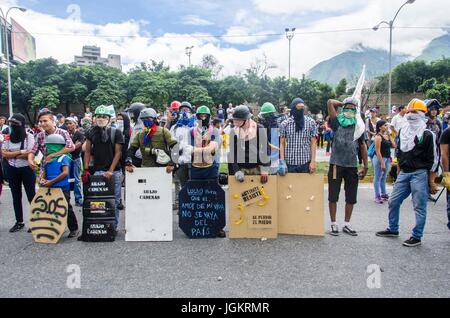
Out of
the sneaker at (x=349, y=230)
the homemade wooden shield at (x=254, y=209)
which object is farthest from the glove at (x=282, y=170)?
the sneaker at (x=349, y=230)

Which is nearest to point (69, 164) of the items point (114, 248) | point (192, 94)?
point (114, 248)

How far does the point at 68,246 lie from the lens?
4.98m

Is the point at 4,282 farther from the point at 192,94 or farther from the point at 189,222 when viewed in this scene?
the point at 192,94

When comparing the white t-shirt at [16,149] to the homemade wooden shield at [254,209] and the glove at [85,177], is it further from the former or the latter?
the homemade wooden shield at [254,209]

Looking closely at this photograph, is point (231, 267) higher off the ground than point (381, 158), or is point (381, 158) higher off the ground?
point (381, 158)

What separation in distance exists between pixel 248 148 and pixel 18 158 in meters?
3.56

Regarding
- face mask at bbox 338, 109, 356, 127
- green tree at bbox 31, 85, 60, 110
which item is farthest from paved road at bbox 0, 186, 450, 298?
green tree at bbox 31, 85, 60, 110

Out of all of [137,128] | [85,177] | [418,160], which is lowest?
[85,177]

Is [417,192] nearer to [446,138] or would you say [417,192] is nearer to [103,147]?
[446,138]

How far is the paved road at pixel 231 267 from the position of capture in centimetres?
359

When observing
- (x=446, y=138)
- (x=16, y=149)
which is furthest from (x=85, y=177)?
(x=446, y=138)

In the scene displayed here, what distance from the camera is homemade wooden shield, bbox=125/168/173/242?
5172mm

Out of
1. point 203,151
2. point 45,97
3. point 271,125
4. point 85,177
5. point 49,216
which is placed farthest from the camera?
point 45,97

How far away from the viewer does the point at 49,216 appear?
16.9ft
